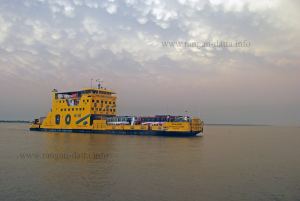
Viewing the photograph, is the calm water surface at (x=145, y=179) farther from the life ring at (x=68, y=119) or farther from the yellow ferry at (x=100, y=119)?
the life ring at (x=68, y=119)

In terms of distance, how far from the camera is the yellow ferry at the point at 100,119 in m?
53.7

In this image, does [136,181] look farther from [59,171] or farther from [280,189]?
[280,189]

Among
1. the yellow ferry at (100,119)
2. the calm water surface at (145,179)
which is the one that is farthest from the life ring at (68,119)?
the calm water surface at (145,179)

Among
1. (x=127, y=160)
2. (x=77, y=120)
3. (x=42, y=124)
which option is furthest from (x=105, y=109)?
(x=127, y=160)

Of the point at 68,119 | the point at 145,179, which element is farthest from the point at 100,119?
the point at 145,179

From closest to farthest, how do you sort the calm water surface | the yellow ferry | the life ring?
the calm water surface
the yellow ferry
the life ring

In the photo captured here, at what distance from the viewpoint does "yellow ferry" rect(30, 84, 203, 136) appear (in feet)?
176

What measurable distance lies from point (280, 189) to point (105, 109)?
51.0m

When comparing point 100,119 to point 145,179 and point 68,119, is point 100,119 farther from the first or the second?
point 145,179

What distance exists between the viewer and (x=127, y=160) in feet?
Answer: 83.0

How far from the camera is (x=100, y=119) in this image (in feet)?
204

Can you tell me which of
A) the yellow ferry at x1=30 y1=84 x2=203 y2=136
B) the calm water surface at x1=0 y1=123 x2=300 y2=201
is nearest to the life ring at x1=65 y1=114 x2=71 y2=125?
the yellow ferry at x1=30 y1=84 x2=203 y2=136

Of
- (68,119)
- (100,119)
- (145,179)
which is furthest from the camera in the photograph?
(68,119)

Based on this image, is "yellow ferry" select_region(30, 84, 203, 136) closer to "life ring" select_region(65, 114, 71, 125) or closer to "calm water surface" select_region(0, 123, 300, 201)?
"life ring" select_region(65, 114, 71, 125)
